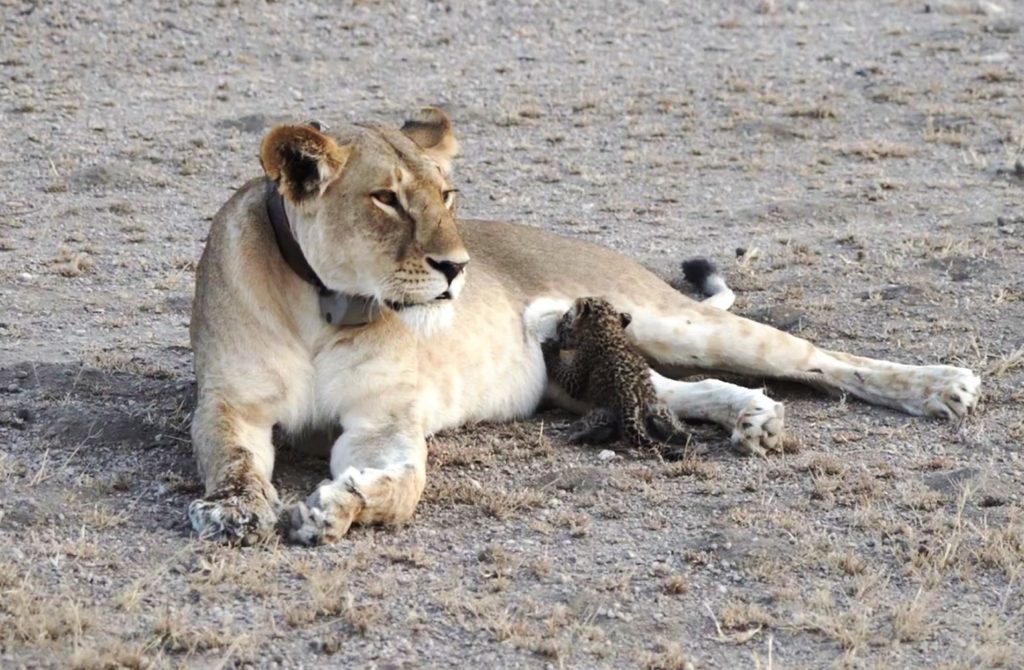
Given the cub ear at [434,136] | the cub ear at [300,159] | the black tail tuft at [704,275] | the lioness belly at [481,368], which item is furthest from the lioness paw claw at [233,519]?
the black tail tuft at [704,275]

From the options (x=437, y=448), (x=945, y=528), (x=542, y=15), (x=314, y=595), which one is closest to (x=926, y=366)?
(x=945, y=528)

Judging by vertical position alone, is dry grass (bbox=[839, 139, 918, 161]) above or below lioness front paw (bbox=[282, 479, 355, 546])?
below

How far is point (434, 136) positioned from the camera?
529cm

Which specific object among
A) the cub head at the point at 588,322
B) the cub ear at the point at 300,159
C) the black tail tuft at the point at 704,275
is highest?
the cub ear at the point at 300,159

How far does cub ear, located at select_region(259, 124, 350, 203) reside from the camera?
4480 millimetres

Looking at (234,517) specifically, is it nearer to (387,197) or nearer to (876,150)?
(387,197)

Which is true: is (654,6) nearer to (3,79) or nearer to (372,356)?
(3,79)

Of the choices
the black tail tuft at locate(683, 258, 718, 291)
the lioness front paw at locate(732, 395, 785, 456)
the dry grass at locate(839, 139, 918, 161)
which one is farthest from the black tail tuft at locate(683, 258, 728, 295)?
the dry grass at locate(839, 139, 918, 161)

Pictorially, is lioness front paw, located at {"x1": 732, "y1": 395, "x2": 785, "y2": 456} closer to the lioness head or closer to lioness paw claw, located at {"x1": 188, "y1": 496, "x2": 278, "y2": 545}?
the lioness head

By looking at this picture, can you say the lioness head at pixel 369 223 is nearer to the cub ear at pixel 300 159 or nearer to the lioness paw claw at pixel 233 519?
the cub ear at pixel 300 159

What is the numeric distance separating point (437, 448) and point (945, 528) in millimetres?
1579

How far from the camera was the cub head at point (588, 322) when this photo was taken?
5.62 metres

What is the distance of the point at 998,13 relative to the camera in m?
13.3

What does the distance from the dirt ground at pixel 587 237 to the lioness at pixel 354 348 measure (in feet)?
0.38
